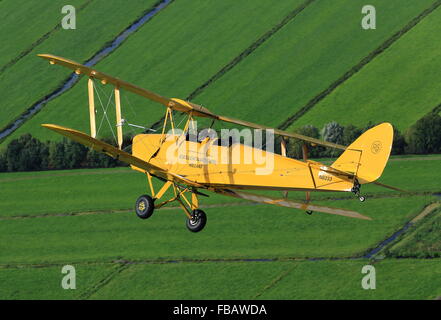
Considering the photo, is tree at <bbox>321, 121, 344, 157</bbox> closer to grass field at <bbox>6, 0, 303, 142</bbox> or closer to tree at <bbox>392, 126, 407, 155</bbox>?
tree at <bbox>392, 126, 407, 155</bbox>

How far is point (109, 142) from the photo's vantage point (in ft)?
223

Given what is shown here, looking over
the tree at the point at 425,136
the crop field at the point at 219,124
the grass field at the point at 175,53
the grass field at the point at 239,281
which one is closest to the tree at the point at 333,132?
the crop field at the point at 219,124

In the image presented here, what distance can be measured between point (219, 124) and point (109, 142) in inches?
309

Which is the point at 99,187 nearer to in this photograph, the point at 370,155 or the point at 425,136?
the point at 425,136

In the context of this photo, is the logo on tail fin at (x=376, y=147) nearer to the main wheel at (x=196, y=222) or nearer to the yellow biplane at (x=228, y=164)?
the yellow biplane at (x=228, y=164)

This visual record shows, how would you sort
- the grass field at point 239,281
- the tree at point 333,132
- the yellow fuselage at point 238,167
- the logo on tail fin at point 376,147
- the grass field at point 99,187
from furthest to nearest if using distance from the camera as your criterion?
Answer: the tree at point 333,132, the grass field at point 99,187, the grass field at point 239,281, the yellow fuselage at point 238,167, the logo on tail fin at point 376,147

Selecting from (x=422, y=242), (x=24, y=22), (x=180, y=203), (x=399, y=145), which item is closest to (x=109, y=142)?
(x=399, y=145)

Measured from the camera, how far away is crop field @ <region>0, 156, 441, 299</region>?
5422cm

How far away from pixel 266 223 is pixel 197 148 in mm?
25614

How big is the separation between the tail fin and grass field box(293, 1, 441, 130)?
4012cm

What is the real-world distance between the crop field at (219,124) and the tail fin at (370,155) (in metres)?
12.4

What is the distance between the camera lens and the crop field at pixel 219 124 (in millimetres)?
56000

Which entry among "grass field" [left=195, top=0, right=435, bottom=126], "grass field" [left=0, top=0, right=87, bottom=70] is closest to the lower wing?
"grass field" [left=195, top=0, right=435, bottom=126]
